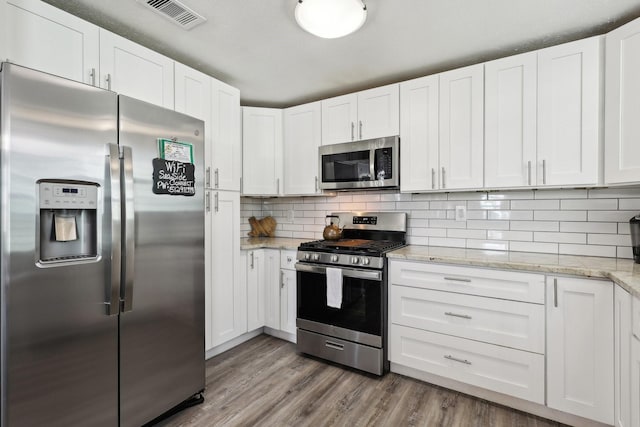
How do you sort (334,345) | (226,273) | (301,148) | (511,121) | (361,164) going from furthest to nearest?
1. (301,148)
2. (361,164)
3. (226,273)
4. (334,345)
5. (511,121)

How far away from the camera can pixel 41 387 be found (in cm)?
135

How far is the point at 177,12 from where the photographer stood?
1.85 metres

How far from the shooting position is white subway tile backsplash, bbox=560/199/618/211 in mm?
2164

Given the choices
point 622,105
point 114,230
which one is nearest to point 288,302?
point 114,230

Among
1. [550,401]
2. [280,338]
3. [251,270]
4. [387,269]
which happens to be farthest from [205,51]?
[550,401]

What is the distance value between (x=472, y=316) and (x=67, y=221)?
7.73 ft

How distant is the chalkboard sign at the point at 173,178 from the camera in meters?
1.79

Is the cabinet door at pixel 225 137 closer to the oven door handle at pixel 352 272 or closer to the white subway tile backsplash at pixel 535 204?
the oven door handle at pixel 352 272

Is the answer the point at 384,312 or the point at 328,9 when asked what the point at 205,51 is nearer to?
the point at 328,9

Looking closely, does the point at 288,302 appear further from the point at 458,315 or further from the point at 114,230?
the point at 114,230

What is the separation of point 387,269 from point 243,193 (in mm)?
1602

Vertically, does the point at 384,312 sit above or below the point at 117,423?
above

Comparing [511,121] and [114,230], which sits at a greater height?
[511,121]

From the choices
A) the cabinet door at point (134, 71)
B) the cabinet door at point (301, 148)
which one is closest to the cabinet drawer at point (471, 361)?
the cabinet door at point (301, 148)
